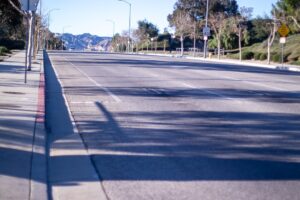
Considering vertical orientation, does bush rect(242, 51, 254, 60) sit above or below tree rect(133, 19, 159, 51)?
below

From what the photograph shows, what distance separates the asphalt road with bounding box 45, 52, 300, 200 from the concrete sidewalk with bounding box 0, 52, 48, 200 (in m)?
0.84

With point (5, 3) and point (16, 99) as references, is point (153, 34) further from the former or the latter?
point (16, 99)

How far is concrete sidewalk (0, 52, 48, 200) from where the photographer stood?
7.23 m

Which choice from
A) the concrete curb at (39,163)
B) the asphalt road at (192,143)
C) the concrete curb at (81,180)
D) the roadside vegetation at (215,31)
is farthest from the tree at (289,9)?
the concrete curb at (81,180)

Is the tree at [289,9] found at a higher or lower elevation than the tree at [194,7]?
lower

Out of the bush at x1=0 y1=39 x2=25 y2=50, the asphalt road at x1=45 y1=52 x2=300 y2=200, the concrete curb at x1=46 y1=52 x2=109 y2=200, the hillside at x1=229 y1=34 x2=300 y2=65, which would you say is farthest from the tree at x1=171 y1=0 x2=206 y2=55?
the concrete curb at x1=46 y1=52 x2=109 y2=200

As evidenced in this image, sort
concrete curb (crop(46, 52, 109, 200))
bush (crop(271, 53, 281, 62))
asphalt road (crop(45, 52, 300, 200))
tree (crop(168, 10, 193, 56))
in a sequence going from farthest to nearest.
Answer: tree (crop(168, 10, 193, 56)) → bush (crop(271, 53, 281, 62)) → asphalt road (crop(45, 52, 300, 200)) → concrete curb (crop(46, 52, 109, 200))

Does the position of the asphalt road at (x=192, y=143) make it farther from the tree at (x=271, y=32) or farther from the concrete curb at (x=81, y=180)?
the tree at (x=271, y=32)

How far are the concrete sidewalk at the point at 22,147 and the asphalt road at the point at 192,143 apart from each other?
2.74 feet

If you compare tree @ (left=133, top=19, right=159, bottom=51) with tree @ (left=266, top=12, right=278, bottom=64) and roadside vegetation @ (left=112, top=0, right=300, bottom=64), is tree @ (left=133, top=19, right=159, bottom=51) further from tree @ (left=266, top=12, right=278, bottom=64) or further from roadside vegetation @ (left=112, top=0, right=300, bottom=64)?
tree @ (left=266, top=12, right=278, bottom=64)

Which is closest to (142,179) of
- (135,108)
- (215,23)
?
(135,108)

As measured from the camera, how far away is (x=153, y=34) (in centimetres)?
13050

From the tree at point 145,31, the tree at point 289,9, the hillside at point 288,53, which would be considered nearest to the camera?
the tree at point 289,9

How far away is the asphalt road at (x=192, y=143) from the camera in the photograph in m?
7.43
